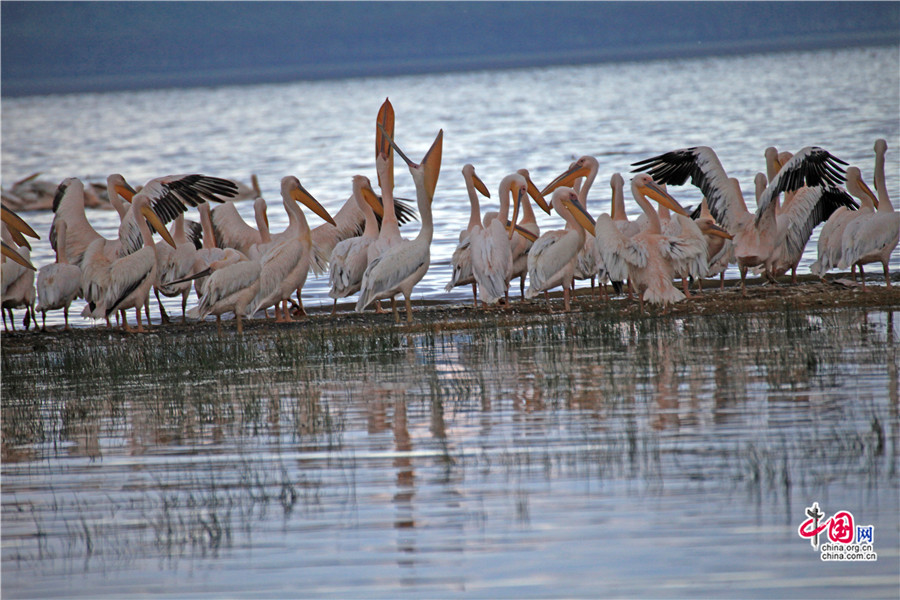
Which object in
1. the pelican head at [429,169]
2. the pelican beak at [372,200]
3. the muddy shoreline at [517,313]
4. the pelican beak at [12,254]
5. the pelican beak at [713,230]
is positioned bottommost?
the muddy shoreline at [517,313]

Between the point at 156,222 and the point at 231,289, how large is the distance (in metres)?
2.09

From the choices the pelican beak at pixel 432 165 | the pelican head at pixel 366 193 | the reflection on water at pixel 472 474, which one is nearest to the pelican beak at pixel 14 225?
the pelican head at pixel 366 193

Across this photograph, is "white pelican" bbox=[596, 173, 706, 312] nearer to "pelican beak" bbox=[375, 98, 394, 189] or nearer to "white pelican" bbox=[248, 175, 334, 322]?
"pelican beak" bbox=[375, 98, 394, 189]

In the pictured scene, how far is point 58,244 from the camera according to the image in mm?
13188

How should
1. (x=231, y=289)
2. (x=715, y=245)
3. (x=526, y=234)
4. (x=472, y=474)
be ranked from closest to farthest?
(x=472, y=474) < (x=231, y=289) < (x=715, y=245) < (x=526, y=234)

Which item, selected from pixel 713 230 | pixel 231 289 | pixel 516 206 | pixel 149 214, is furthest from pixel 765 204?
pixel 149 214

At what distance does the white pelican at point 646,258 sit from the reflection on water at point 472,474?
2.31 m

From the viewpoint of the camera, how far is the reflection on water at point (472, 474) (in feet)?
13.2

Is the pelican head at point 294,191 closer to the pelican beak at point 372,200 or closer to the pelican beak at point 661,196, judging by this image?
the pelican beak at point 372,200

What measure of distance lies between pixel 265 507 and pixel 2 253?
852 cm

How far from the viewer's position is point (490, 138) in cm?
5078

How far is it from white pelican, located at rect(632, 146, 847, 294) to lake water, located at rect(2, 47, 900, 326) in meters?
2.91

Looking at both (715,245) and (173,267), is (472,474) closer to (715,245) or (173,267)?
(715,245)

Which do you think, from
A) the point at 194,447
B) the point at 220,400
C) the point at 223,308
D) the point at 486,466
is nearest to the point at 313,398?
the point at 220,400
